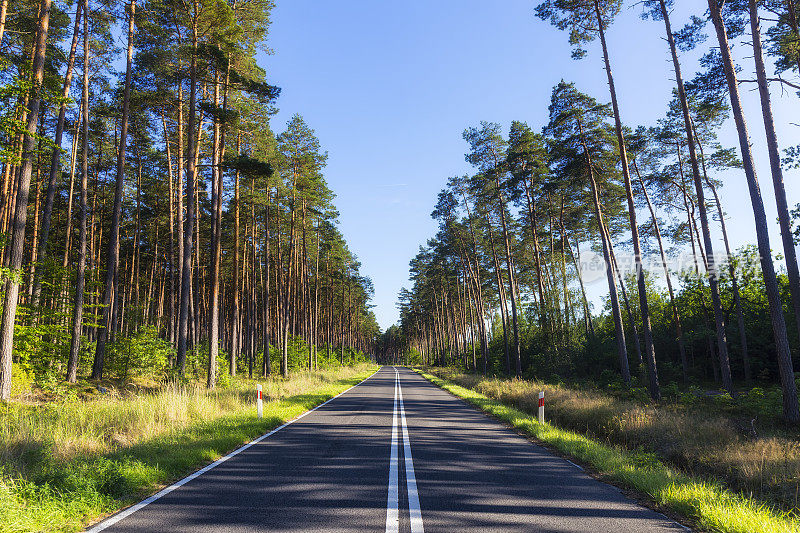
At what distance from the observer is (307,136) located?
107 ft

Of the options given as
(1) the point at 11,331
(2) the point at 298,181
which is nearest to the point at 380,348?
(2) the point at 298,181

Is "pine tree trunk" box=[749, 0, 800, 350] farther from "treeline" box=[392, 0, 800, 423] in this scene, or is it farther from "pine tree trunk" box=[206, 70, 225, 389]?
"pine tree trunk" box=[206, 70, 225, 389]

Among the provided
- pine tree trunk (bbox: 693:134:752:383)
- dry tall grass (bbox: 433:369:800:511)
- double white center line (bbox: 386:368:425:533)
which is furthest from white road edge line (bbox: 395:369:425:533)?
pine tree trunk (bbox: 693:134:752:383)

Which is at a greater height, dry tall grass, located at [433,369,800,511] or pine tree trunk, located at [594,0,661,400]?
pine tree trunk, located at [594,0,661,400]

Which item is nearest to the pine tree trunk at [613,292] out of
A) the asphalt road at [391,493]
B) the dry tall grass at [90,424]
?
the asphalt road at [391,493]

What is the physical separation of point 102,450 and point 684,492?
8973 mm

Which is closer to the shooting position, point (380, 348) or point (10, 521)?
point (10, 521)

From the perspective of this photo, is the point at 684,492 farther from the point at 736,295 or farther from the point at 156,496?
the point at 736,295

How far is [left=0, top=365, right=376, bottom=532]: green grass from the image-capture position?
450cm

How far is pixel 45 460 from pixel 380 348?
187106mm

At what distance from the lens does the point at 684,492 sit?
17.6ft

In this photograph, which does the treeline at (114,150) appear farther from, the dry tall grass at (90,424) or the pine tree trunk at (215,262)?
the dry tall grass at (90,424)

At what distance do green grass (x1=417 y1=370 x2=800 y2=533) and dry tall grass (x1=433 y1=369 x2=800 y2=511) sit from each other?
791mm

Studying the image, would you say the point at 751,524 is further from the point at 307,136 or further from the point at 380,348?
the point at 380,348
